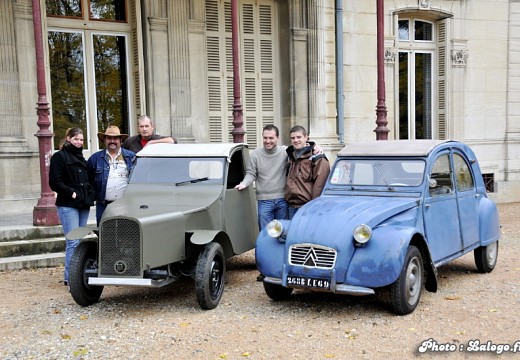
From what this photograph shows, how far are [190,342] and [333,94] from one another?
9.71 metres

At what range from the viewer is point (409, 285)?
18.0 feet

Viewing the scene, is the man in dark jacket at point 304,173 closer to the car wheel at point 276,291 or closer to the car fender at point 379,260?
the car wheel at point 276,291

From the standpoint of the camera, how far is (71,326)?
548cm

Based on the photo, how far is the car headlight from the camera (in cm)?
536

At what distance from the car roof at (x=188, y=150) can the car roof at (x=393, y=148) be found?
55.6 inches

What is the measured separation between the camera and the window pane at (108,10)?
468 inches

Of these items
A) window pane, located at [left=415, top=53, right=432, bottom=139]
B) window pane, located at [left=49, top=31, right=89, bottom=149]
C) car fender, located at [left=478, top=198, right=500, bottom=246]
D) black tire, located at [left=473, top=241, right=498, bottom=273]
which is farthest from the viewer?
window pane, located at [left=415, top=53, right=432, bottom=139]

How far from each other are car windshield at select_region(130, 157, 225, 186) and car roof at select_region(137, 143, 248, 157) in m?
0.06

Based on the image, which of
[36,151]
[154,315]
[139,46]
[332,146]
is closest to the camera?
[154,315]

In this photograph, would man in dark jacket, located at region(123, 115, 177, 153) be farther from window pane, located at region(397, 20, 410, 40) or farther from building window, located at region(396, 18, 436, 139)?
window pane, located at region(397, 20, 410, 40)

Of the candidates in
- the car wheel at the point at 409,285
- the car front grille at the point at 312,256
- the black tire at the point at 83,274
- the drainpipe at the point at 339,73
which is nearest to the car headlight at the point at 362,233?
the car front grille at the point at 312,256

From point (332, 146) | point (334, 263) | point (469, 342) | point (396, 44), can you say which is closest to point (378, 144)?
point (334, 263)

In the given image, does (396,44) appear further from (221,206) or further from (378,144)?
(221,206)

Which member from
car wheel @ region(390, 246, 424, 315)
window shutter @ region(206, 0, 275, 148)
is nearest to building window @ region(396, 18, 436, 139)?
window shutter @ region(206, 0, 275, 148)
